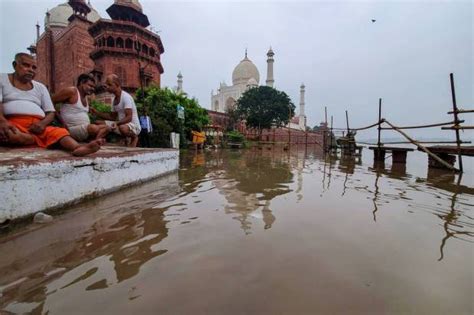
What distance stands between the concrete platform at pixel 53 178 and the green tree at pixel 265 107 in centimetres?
2955

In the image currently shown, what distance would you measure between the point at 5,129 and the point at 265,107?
31.6 meters

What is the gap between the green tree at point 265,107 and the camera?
32.9 meters

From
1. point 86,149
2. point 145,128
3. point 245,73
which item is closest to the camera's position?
point 86,149

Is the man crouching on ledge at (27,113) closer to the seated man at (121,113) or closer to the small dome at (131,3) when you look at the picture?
the seated man at (121,113)

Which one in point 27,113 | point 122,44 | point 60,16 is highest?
point 60,16

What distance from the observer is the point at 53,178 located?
97.8 inches

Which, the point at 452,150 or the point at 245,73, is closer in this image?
the point at 452,150

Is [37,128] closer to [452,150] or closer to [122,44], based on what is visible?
[452,150]

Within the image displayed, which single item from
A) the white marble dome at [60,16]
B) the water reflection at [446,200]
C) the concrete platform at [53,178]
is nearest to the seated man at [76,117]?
the concrete platform at [53,178]

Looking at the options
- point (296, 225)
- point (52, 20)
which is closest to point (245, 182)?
point (296, 225)

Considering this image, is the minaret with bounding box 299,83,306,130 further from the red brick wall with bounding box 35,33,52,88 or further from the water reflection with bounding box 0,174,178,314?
the water reflection with bounding box 0,174,178,314

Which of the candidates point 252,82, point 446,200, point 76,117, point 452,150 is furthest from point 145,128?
point 252,82

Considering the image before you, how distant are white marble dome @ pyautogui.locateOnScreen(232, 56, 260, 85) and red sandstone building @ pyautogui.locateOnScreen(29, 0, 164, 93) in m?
17.8

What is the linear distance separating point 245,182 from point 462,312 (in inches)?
142
